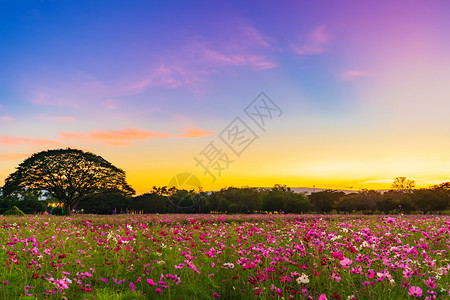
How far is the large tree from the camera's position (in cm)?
4066

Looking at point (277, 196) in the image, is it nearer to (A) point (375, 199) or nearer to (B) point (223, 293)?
(A) point (375, 199)

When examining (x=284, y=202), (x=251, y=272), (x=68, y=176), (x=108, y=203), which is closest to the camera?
(x=251, y=272)

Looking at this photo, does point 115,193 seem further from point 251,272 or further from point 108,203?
point 251,272

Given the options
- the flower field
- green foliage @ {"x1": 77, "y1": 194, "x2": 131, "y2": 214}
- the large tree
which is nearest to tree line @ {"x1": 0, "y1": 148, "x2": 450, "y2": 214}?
the large tree

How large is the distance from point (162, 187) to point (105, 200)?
19.3 m

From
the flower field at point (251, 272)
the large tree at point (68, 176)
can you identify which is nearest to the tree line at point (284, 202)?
the large tree at point (68, 176)

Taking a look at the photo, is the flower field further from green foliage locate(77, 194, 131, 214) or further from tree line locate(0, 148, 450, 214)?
green foliage locate(77, 194, 131, 214)

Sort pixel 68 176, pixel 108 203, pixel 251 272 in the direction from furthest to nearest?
pixel 108 203, pixel 68 176, pixel 251 272

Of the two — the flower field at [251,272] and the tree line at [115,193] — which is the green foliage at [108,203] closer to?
the tree line at [115,193]

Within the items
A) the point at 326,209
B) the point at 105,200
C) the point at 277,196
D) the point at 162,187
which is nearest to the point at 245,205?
the point at 277,196

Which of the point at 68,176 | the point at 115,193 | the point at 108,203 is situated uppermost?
the point at 68,176

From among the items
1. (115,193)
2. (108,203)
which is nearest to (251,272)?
(115,193)

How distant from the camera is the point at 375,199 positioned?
43531 mm

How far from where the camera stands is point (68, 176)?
42062 mm
